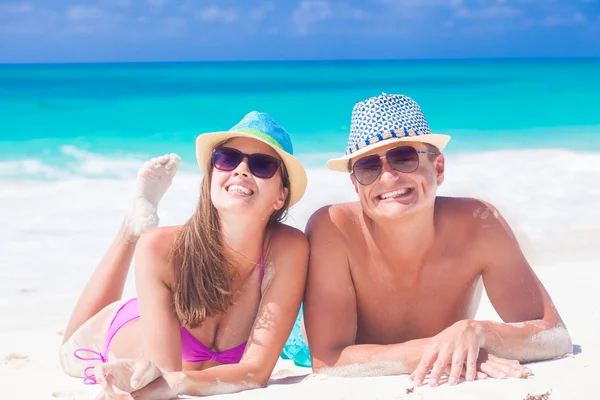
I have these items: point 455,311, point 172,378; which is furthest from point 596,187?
point 172,378

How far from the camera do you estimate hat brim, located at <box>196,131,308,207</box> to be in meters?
3.66

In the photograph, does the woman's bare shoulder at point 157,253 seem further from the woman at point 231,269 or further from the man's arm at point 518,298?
the man's arm at point 518,298

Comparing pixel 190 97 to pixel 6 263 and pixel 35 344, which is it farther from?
pixel 35 344

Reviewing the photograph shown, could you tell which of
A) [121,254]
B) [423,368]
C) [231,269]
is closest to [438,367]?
[423,368]

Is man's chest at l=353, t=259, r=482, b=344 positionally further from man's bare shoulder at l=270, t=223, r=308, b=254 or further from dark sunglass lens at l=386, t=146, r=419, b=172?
dark sunglass lens at l=386, t=146, r=419, b=172

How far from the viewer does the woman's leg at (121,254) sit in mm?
4750

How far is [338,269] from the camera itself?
3738 mm

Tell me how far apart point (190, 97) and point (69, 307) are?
21.3 metres

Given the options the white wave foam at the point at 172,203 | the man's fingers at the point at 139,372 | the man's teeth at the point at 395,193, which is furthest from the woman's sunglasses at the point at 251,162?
the white wave foam at the point at 172,203

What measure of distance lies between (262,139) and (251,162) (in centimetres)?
13

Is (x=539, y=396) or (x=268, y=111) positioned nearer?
(x=539, y=396)

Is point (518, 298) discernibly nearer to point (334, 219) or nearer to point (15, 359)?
point (334, 219)

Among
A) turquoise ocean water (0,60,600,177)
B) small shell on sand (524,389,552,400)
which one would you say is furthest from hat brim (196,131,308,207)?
turquoise ocean water (0,60,600,177)

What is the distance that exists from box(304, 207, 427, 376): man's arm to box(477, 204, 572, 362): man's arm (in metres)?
0.47
